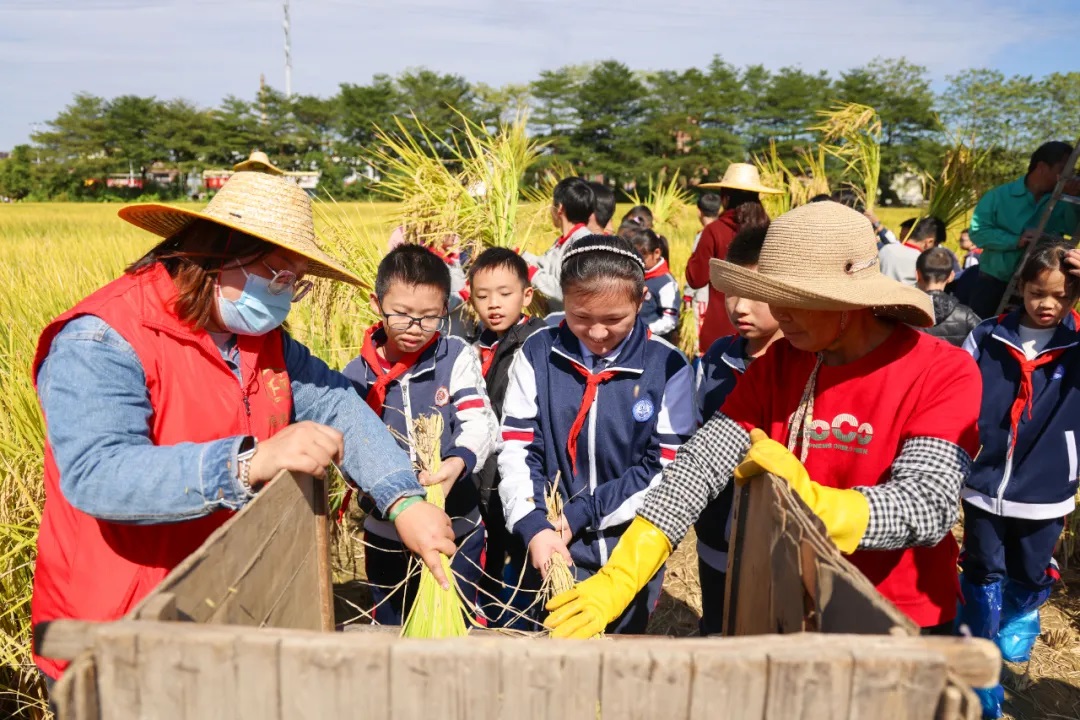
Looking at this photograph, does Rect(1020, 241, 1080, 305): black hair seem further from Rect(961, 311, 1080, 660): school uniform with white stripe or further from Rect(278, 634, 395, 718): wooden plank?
Rect(278, 634, 395, 718): wooden plank

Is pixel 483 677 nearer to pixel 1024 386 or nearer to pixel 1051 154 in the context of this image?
pixel 1024 386

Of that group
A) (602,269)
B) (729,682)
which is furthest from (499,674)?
(602,269)

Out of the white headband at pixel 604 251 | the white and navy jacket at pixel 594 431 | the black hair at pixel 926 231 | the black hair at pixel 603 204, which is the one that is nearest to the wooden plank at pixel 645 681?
the white and navy jacket at pixel 594 431

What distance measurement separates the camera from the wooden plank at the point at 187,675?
918 mm

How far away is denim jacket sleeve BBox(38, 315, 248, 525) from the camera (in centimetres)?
132

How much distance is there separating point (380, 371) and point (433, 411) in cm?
26

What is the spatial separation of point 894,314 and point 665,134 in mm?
46513

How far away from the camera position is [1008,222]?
440 centimetres

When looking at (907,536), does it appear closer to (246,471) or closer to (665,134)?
(246,471)

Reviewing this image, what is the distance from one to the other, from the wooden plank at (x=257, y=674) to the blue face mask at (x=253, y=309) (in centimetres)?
87

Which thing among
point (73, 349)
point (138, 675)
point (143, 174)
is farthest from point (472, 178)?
point (143, 174)

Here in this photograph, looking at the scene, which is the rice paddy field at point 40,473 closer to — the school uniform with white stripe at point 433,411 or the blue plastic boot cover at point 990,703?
the blue plastic boot cover at point 990,703

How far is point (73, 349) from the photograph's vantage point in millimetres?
1386

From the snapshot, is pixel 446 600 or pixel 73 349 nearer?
pixel 73 349
